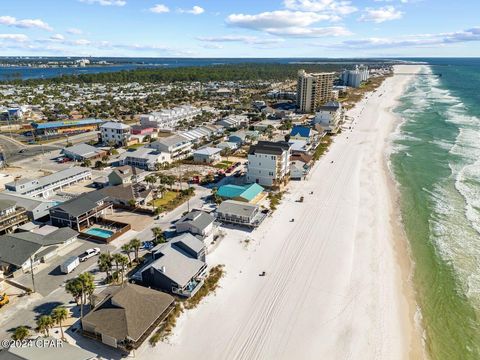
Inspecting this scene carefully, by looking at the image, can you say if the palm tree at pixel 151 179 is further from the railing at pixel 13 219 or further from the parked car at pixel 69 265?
the parked car at pixel 69 265

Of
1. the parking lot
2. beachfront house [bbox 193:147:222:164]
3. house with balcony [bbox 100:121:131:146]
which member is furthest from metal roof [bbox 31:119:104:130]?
the parking lot

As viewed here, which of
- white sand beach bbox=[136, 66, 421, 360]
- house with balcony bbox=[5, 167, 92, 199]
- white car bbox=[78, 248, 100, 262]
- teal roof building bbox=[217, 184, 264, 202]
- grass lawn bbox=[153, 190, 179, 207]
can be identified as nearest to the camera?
white sand beach bbox=[136, 66, 421, 360]

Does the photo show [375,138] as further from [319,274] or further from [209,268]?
[209,268]

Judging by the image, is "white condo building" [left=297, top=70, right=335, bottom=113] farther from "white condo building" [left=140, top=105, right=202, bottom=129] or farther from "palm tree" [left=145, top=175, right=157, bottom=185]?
"palm tree" [left=145, top=175, right=157, bottom=185]

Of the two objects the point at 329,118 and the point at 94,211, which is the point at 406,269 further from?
the point at 329,118

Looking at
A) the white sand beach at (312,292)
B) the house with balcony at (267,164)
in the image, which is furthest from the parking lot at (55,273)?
the house with balcony at (267,164)

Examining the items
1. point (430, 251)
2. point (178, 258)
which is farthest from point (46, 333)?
point (430, 251)
